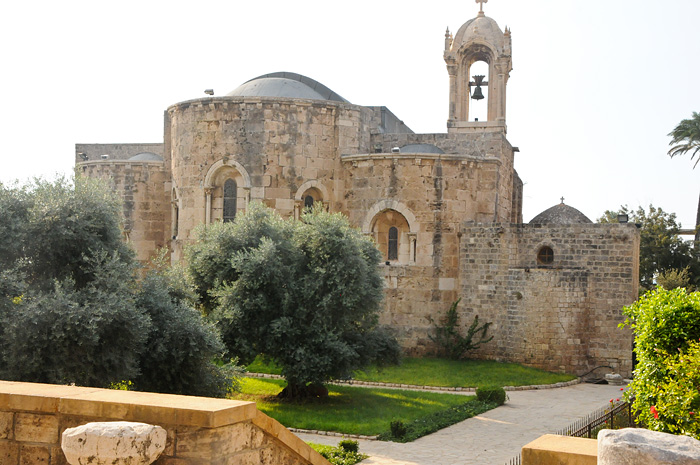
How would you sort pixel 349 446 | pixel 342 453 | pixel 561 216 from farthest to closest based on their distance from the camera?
1. pixel 561 216
2. pixel 349 446
3. pixel 342 453

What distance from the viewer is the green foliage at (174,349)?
Answer: 1304 cm

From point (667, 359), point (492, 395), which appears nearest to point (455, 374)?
point (492, 395)

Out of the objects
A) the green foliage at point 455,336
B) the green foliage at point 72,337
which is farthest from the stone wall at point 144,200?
the green foliage at point 72,337

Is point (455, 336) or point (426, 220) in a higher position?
point (426, 220)

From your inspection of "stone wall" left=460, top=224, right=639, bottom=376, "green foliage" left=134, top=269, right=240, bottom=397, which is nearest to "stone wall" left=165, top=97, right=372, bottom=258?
"stone wall" left=460, top=224, right=639, bottom=376

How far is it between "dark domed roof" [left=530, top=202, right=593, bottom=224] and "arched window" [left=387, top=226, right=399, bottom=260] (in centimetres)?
573

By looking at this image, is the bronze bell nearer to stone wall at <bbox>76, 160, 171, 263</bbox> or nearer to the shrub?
stone wall at <bbox>76, 160, 171, 263</bbox>

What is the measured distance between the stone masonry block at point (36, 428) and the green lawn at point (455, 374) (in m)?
13.7

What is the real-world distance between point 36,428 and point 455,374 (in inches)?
646

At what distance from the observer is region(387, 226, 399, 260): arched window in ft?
79.3

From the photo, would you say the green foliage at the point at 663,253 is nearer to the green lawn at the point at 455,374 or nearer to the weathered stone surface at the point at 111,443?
the green lawn at the point at 455,374

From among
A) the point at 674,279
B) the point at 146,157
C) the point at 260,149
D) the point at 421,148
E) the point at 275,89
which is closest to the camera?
the point at 260,149

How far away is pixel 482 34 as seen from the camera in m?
26.9

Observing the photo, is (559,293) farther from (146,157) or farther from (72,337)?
(146,157)
